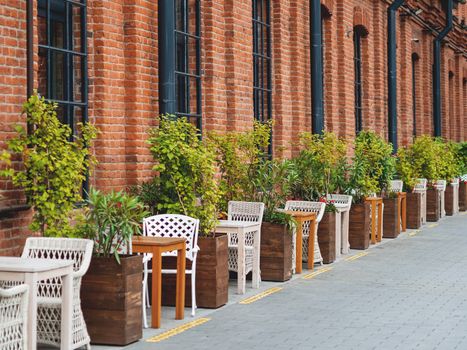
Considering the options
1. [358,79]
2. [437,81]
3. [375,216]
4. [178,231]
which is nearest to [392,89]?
[358,79]

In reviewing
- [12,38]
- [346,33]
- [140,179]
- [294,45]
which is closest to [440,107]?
[346,33]

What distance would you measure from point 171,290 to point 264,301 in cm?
106

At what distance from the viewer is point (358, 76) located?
74.3 ft

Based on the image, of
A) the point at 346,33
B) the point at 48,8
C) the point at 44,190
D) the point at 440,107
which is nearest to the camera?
the point at 44,190

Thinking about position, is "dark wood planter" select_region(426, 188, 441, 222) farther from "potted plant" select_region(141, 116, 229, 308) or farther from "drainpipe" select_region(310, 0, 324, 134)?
"potted plant" select_region(141, 116, 229, 308)

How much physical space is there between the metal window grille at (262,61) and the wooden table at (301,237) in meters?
3.14

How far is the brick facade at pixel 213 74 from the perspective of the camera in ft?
29.6

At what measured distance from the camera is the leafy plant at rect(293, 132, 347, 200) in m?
15.3

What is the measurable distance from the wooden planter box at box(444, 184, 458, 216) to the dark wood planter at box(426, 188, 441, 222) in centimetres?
212

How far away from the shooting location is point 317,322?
366 inches

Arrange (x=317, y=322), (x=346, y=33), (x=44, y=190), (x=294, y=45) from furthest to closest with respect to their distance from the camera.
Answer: (x=346, y=33) → (x=294, y=45) → (x=317, y=322) → (x=44, y=190)

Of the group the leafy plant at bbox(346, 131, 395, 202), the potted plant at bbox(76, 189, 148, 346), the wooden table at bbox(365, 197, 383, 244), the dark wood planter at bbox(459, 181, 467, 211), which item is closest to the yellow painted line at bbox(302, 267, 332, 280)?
the leafy plant at bbox(346, 131, 395, 202)

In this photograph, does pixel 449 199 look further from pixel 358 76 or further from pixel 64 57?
pixel 64 57

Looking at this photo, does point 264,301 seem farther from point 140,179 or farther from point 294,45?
point 294,45
